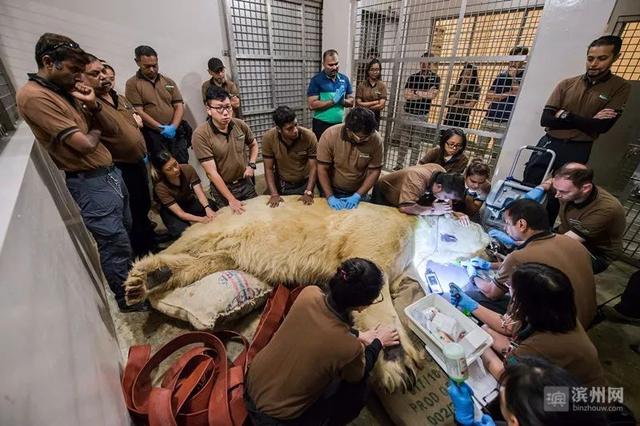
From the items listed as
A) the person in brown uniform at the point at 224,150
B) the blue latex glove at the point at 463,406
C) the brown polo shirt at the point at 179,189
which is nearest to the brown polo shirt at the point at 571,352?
the blue latex glove at the point at 463,406

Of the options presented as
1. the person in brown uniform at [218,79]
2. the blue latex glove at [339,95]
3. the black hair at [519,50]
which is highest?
the black hair at [519,50]

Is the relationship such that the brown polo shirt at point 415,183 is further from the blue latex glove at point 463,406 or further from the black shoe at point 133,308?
the black shoe at point 133,308

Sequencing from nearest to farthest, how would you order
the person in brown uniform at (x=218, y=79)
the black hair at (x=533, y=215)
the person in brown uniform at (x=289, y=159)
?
1. the black hair at (x=533, y=215)
2. the person in brown uniform at (x=289, y=159)
3. the person in brown uniform at (x=218, y=79)

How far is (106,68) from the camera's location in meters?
2.78

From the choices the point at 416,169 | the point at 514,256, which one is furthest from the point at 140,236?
the point at 514,256

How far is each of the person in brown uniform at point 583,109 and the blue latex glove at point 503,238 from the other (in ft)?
2.26

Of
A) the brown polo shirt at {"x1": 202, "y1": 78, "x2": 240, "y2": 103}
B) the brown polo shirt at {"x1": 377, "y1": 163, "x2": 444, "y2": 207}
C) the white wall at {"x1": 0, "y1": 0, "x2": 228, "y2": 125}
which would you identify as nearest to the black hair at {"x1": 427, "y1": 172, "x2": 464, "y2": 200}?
the brown polo shirt at {"x1": 377, "y1": 163, "x2": 444, "y2": 207}

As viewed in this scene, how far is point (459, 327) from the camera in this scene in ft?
5.73

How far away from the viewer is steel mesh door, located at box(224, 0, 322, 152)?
164 inches

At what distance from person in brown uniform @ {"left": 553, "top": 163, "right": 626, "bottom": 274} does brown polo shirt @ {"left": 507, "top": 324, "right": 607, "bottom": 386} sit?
1343 millimetres

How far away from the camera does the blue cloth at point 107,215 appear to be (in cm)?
180

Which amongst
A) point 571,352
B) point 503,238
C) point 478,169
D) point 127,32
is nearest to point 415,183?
point 478,169

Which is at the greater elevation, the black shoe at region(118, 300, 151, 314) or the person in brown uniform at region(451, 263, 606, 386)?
the person in brown uniform at region(451, 263, 606, 386)

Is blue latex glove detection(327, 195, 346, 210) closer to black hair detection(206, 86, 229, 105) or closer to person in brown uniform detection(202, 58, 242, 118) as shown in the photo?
black hair detection(206, 86, 229, 105)
